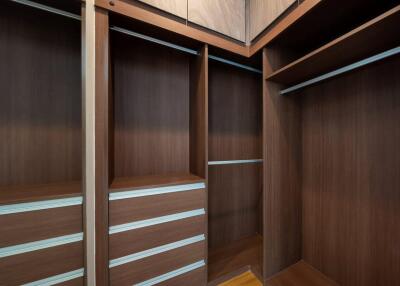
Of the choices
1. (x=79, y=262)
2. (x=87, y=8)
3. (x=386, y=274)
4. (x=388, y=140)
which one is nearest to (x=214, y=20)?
(x=87, y=8)

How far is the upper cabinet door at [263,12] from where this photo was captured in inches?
40.6

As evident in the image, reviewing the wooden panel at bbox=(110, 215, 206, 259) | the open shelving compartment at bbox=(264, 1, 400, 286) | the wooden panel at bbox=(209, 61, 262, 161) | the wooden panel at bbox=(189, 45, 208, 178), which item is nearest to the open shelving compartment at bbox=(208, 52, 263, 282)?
the wooden panel at bbox=(209, 61, 262, 161)

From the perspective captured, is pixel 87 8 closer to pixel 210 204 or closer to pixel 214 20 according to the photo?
pixel 214 20

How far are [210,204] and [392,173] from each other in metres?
1.26

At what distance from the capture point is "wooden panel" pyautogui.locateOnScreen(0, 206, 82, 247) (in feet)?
2.25

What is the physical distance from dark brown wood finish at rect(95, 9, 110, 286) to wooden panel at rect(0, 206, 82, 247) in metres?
0.10

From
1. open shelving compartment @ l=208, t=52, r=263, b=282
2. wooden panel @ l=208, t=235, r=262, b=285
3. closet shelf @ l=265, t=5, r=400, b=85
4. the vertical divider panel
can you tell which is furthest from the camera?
open shelving compartment @ l=208, t=52, r=263, b=282

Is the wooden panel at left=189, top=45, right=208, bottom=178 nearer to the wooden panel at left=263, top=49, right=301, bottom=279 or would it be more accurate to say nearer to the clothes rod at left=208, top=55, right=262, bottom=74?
the clothes rod at left=208, top=55, right=262, bottom=74

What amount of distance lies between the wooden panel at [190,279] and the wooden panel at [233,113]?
0.87m

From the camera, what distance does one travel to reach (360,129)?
1.04 metres

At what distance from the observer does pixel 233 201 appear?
5.40 feet

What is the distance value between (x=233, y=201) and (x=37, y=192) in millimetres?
1486

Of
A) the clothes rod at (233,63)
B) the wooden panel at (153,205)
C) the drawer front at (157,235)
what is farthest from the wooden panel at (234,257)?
the clothes rod at (233,63)

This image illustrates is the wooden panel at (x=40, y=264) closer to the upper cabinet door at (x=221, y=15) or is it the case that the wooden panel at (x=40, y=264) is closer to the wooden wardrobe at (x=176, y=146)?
the wooden wardrobe at (x=176, y=146)
